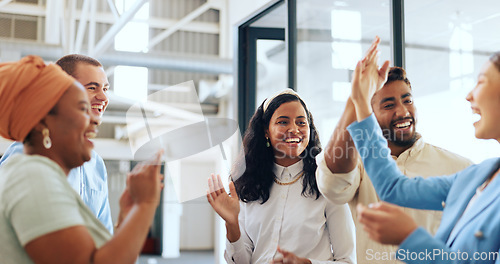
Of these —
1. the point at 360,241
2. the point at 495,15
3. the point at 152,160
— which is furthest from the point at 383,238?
the point at 495,15

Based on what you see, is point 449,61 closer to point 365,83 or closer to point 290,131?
point 290,131

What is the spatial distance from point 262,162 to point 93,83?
0.75 m

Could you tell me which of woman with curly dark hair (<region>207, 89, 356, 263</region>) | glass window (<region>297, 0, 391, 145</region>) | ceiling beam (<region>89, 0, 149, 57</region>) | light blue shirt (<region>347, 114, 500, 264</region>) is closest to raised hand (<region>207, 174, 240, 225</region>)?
woman with curly dark hair (<region>207, 89, 356, 263</region>)

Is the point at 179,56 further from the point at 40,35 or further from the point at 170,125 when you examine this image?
the point at 170,125

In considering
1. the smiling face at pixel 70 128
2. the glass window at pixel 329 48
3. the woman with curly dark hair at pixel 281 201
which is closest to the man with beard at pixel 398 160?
A: the woman with curly dark hair at pixel 281 201

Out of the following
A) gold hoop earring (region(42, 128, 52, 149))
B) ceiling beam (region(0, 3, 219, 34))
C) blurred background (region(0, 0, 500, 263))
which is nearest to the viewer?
gold hoop earring (region(42, 128, 52, 149))

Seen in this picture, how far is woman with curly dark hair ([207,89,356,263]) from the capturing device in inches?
76.9

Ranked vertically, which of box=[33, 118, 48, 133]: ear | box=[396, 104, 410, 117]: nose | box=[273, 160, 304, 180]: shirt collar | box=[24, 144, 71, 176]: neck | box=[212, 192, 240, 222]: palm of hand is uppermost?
box=[396, 104, 410, 117]: nose

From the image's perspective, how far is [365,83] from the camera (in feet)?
4.73

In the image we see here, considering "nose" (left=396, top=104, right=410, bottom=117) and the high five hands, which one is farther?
"nose" (left=396, top=104, right=410, bottom=117)

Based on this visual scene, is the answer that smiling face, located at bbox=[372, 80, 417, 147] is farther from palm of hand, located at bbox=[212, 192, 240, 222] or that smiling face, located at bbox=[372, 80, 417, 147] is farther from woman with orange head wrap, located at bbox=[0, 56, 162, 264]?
woman with orange head wrap, located at bbox=[0, 56, 162, 264]

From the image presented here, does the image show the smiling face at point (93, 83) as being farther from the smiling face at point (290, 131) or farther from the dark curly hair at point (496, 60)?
the dark curly hair at point (496, 60)

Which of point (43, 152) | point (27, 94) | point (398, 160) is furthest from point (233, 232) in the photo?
point (27, 94)

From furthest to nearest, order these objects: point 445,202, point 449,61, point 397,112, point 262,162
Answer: point 449,61, point 262,162, point 397,112, point 445,202
